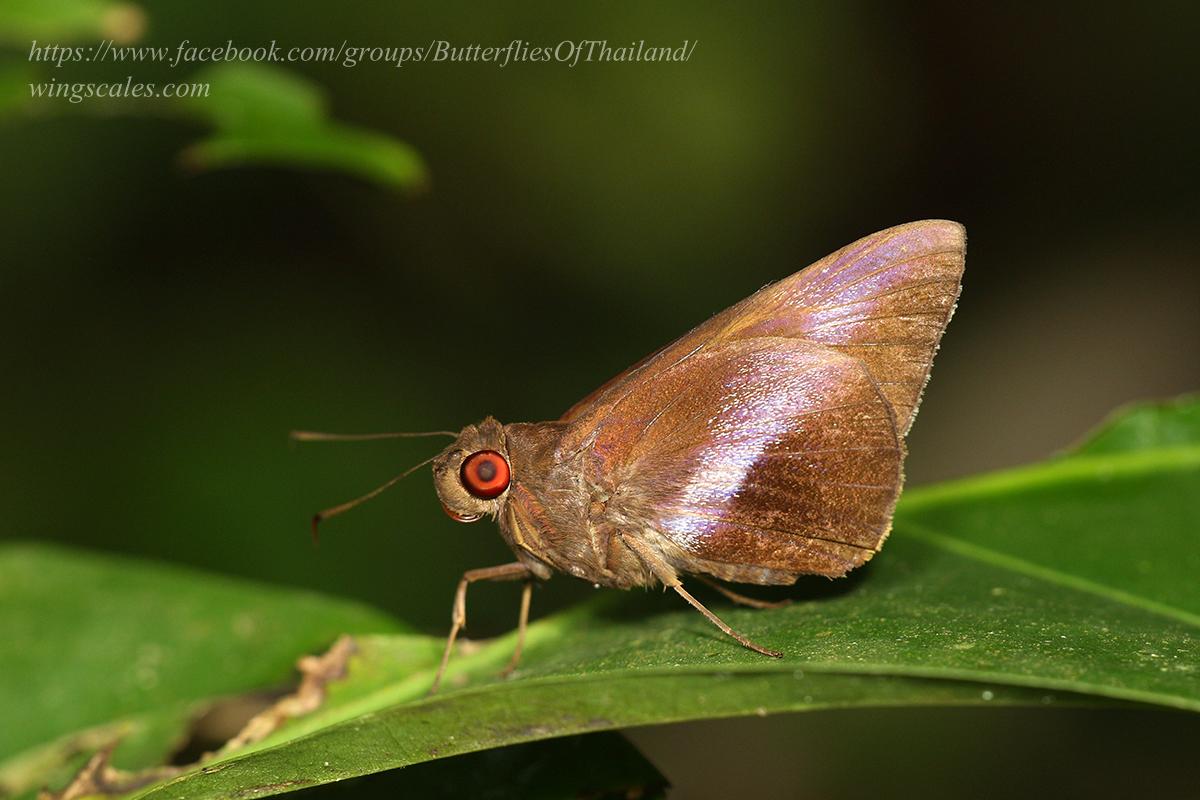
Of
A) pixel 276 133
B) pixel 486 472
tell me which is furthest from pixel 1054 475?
pixel 276 133

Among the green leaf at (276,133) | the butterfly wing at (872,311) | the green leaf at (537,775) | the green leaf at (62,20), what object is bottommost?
the green leaf at (537,775)

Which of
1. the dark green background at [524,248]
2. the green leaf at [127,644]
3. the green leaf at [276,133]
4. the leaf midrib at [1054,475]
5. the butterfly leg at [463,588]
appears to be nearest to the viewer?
the butterfly leg at [463,588]

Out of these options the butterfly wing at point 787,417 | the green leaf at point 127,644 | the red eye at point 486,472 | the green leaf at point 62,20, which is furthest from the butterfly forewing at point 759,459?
the green leaf at point 62,20

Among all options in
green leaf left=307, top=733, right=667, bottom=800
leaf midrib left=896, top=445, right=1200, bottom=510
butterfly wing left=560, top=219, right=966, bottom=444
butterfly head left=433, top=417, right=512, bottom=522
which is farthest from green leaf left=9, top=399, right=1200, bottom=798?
butterfly wing left=560, top=219, right=966, bottom=444

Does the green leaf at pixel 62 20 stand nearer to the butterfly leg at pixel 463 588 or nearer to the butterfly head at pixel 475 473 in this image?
the butterfly head at pixel 475 473

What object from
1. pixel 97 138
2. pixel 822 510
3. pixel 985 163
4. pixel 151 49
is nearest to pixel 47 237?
pixel 97 138

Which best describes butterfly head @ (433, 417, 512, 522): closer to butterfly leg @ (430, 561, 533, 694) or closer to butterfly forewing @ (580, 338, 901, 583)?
butterfly leg @ (430, 561, 533, 694)

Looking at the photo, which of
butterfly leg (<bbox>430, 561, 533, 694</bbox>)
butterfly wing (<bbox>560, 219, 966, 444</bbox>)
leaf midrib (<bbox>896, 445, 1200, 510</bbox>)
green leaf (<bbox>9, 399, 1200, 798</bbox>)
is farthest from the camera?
leaf midrib (<bbox>896, 445, 1200, 510</bbox>)
